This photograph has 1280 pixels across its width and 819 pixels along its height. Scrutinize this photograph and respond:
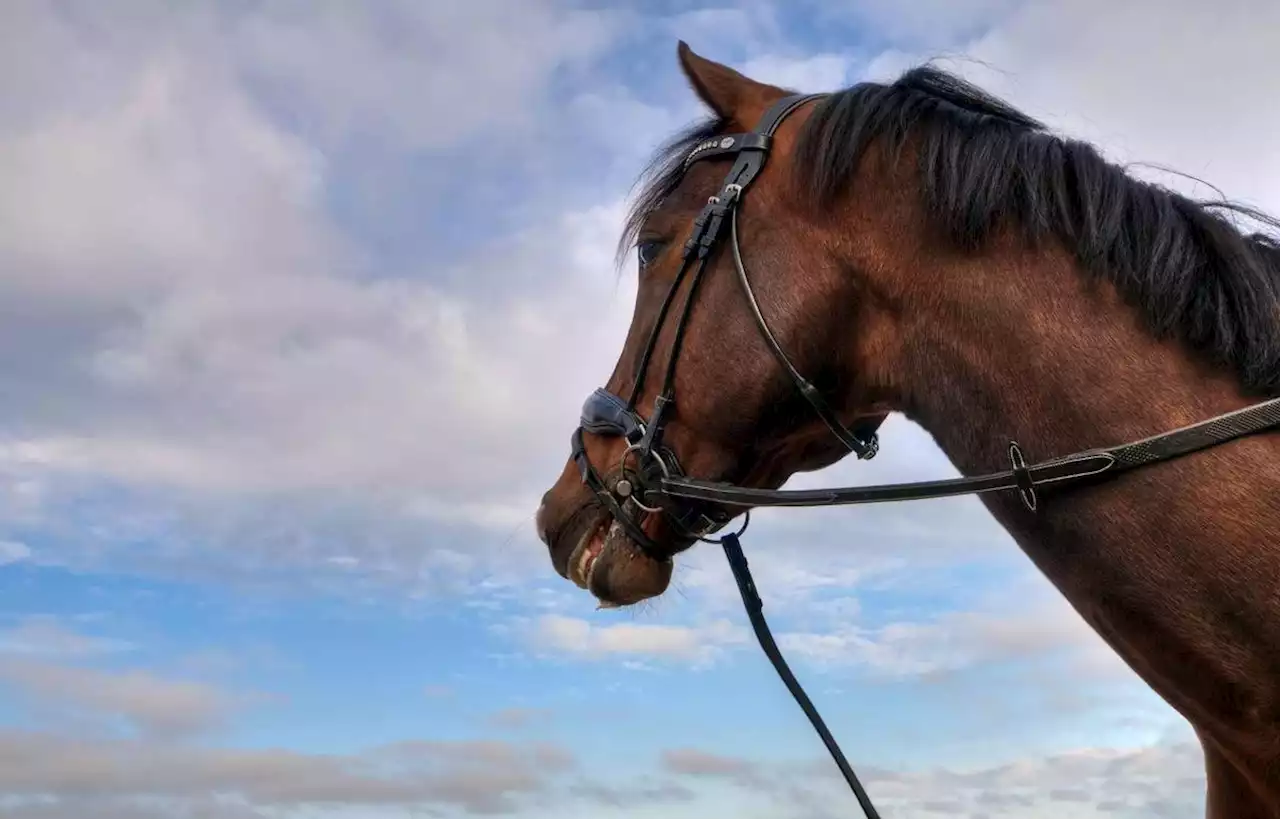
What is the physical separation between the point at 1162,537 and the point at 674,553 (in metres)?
2.03

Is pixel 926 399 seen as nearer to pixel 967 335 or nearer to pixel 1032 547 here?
pixel 967 335

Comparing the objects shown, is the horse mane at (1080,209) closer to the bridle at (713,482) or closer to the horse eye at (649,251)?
the bridle at (713,482)

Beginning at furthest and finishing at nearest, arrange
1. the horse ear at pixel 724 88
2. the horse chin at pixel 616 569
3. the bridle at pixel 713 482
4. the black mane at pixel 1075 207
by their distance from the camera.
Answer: the horse ear at pixel 724 88 → the horse chin at pixel 616 569 → the bridle at pixel 713 482 → the black mane at pixel 1075 207

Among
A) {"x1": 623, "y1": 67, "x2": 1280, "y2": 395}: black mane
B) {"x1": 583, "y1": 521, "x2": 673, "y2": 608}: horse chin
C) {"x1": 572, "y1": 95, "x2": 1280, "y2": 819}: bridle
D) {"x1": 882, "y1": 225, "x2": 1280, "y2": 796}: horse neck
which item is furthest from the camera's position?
{"x1": 583, "y1": 521, "x2": 673, "y2": 608}: horse chin

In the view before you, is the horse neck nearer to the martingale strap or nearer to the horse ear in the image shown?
the martingale strap

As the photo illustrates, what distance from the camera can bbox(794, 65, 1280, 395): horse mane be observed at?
3.46 meters

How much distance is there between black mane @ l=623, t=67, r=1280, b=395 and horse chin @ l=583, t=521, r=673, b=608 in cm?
165

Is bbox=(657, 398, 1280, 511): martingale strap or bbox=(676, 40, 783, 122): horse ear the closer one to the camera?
bbox=(657, 398, 1280, 511): martingale strap

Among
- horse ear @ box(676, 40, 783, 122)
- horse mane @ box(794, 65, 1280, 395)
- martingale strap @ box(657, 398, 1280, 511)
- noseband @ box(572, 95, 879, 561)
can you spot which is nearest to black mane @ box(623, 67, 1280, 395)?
horse mane @ box(794, 65, 1280, 395)

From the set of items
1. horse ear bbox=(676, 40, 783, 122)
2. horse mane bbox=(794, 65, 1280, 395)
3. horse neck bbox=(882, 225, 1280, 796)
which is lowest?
horse neck bbox=(882, 225, 1280, 796)

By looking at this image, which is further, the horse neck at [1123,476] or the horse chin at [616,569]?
the horse chin at [616,569]

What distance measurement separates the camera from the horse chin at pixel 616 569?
455 cm

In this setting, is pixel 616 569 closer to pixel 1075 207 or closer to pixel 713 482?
pixel 713 482

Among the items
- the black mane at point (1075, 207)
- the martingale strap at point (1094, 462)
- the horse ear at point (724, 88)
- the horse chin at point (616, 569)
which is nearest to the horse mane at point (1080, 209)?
the black mane at point (1075, 207)
